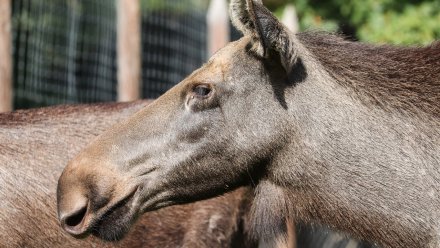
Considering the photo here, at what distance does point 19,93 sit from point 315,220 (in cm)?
540

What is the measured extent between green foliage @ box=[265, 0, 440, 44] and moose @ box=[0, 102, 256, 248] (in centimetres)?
505

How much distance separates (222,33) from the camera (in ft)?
35.9

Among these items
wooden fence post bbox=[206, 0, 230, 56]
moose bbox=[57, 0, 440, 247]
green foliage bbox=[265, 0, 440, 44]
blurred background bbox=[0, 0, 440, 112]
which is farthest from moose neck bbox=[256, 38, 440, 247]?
green foliage bbox=[265, 0, 440, 44]

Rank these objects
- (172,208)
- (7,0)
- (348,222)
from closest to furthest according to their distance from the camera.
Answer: (348,222) → (172,208) → (7,0)

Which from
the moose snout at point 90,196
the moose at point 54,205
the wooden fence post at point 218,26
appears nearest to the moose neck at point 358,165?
the moose at point 54,205

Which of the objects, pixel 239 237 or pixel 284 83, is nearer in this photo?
pixel 284 83

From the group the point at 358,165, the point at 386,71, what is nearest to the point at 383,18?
the point at 386,71

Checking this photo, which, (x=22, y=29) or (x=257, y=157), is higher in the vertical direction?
(x=257, y=157)

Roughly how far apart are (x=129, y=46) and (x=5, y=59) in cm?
192

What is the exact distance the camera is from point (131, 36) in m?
9.62

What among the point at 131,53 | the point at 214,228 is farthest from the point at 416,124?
the point at 131,53

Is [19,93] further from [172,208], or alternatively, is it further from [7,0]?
[172,208]

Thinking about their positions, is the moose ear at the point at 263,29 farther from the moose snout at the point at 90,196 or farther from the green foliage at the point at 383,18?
the green foliage at the point at 383,18

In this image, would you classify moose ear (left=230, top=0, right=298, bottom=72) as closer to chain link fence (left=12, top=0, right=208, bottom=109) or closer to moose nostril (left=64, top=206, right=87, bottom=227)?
moose nostril (left=64, top=206, right=87, bottom=227)
